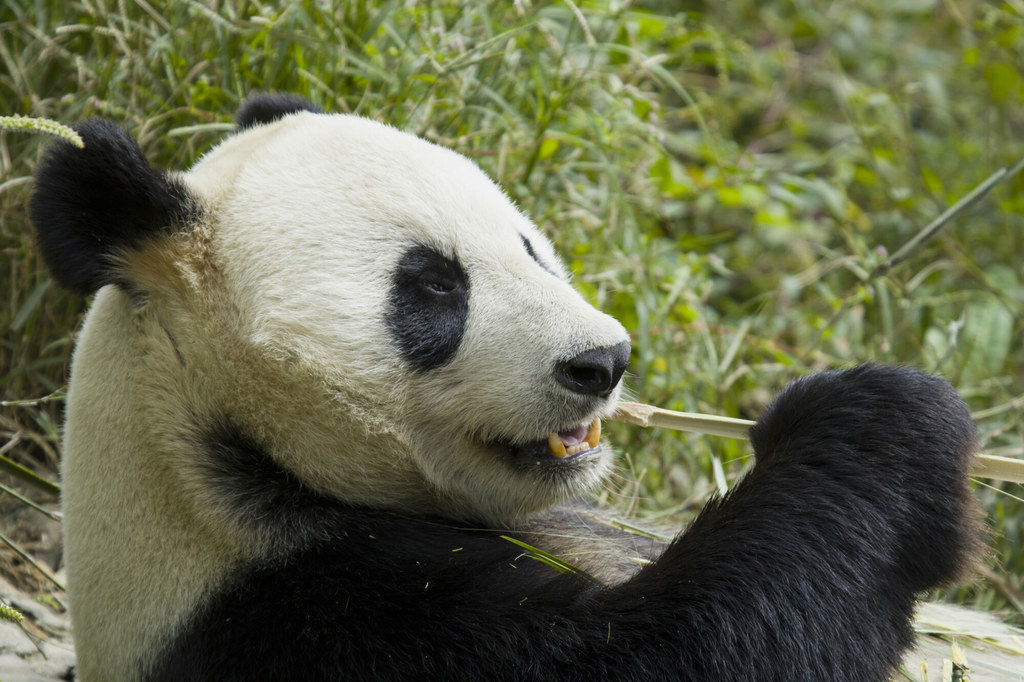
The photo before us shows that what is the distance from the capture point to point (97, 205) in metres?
2.33

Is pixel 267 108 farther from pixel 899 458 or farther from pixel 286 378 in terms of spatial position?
pixel 899 458

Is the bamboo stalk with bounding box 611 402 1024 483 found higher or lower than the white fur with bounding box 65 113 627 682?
lower

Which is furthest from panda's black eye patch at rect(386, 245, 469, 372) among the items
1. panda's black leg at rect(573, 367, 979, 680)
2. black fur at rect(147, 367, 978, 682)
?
panda's black leg at rect(573, 367, 979, 680)

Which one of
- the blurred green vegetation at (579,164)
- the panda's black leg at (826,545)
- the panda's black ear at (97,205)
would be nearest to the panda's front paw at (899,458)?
the panda's black leg at (826,545)

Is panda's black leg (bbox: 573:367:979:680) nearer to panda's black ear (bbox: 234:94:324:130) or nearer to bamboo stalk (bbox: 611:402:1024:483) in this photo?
bamboo stalk (bbox: 611:402:1024:483)

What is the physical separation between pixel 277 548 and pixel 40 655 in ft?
4.40

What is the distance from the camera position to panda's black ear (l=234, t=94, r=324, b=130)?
303 cm

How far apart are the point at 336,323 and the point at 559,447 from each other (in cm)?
62

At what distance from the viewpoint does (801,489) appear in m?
2.37

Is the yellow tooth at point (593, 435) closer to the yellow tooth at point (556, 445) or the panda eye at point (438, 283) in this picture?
the yellow tooth at point (556, 445)

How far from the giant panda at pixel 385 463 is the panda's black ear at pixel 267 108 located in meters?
0.48

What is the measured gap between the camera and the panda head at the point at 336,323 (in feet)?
7.65

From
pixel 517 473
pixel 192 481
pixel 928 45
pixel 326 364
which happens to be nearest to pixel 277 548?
pixel 192 481

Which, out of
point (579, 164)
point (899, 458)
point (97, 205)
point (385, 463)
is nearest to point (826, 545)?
point (899, 458)
